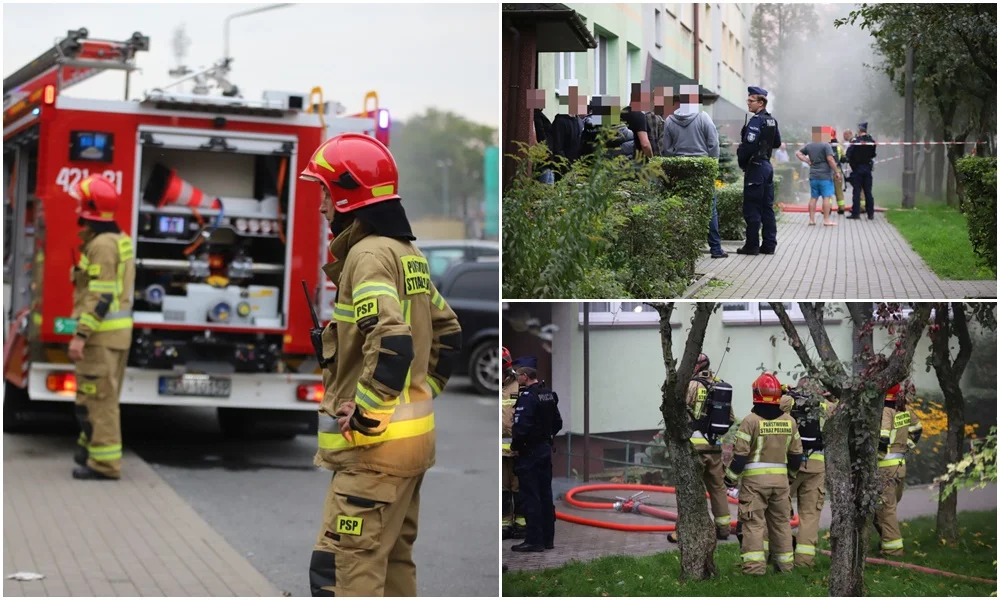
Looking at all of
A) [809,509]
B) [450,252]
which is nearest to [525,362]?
[809,509]

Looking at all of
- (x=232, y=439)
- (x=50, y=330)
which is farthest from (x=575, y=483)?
(x=232, y=439)

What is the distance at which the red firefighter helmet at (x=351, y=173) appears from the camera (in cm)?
475

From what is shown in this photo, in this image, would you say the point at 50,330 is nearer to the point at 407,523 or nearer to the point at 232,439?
the point at 232,439

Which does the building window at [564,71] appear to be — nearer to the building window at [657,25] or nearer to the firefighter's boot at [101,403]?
the building window at [657,25]

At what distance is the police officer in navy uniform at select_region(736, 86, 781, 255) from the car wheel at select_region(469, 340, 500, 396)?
9.78 metres

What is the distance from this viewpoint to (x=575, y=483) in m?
5.90

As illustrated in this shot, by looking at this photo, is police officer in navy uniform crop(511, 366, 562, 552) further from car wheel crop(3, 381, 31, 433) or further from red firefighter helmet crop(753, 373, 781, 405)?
car wheel crop(3, 381, 31, 433)

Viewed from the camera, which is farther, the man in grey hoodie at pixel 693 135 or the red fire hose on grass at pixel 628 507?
the red fire hose on grass at pixel 628 507

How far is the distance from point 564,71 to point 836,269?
1.48 meters

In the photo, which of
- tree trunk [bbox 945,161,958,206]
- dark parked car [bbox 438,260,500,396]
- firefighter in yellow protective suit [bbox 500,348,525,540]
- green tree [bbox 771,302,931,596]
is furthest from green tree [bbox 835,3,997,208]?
dark parked car [bbox 438,260,500,396]

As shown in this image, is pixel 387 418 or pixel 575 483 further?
pixel 575 483

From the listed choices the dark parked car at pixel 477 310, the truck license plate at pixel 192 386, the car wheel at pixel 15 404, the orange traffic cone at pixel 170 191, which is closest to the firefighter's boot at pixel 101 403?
the truck license plate at pixel 192 386

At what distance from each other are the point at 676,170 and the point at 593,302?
68 centimetres

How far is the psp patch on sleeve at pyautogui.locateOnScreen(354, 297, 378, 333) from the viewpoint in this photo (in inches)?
177
